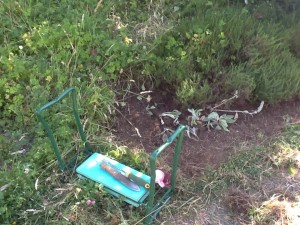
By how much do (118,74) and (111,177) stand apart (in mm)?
1179

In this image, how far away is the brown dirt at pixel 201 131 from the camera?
10.6 ft

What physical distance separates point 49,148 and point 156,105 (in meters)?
1.07

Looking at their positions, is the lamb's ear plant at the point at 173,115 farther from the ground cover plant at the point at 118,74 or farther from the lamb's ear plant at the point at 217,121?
the lamb's ear plant at the point at 217,121

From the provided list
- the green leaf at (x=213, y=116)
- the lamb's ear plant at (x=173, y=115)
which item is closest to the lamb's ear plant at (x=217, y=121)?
the green leaf at (x=213, y=116)

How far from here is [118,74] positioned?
146 inches

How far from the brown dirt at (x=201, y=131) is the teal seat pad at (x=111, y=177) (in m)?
0.37

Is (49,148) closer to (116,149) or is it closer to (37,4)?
(116,149)

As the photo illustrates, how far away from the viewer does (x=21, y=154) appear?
3.07m

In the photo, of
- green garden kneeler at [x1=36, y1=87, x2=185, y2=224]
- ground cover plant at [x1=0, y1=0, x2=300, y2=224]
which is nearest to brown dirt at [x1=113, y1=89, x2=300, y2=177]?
ground cover plant at [x1=0, y1=0, x2=300, y2=224]

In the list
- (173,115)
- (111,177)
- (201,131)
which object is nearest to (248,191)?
(201,131)

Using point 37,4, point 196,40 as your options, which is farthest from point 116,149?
point 37,4

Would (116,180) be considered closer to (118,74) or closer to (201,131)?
(201,131)

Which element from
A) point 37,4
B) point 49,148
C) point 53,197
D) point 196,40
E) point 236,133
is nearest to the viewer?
point 53,197

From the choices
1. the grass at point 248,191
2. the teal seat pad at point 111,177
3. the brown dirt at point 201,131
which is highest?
the teal seat pad at point 111,177
